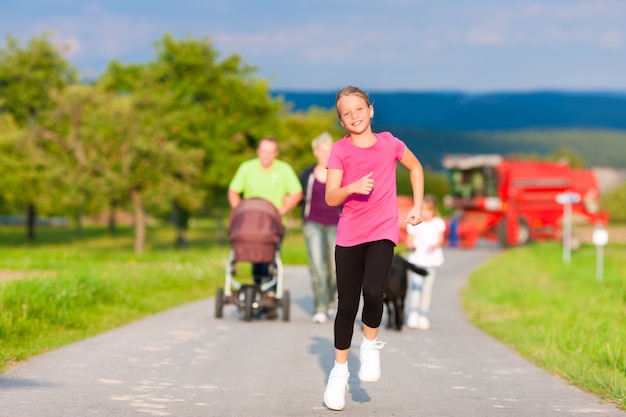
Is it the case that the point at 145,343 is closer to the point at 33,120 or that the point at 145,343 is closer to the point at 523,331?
the point at 523,331

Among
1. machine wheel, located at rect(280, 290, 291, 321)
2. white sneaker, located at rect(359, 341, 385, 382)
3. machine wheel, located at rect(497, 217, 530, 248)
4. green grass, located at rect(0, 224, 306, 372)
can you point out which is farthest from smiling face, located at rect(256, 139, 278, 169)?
machine wheel, located at rect(497, 217, 530, 248)

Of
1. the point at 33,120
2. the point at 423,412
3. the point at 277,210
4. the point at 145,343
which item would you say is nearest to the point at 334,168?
the point at 423,412

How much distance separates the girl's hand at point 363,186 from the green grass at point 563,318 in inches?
85.3

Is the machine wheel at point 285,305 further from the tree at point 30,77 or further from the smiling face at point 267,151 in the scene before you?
the tree at point 30,77

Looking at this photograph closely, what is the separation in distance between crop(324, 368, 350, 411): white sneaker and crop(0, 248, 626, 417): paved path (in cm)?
6

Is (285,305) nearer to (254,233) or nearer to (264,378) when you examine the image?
(254,233)

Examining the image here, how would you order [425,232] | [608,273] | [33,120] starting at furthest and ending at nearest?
1. [33,120]
2. [608,273]
3. [425,232]

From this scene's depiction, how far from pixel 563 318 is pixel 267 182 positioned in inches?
152

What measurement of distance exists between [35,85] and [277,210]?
44621 mm

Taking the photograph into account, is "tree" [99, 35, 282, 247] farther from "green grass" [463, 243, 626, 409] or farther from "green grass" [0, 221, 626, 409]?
"green grass" [0, 221, 626, 409]

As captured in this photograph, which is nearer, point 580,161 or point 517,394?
point 517,394

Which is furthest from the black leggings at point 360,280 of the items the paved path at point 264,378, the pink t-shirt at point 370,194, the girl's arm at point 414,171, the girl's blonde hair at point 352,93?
the girl's blonde hair at point 352,93

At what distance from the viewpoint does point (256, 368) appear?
8.00m

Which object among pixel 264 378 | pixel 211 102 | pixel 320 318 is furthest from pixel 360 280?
pixel 211 102
